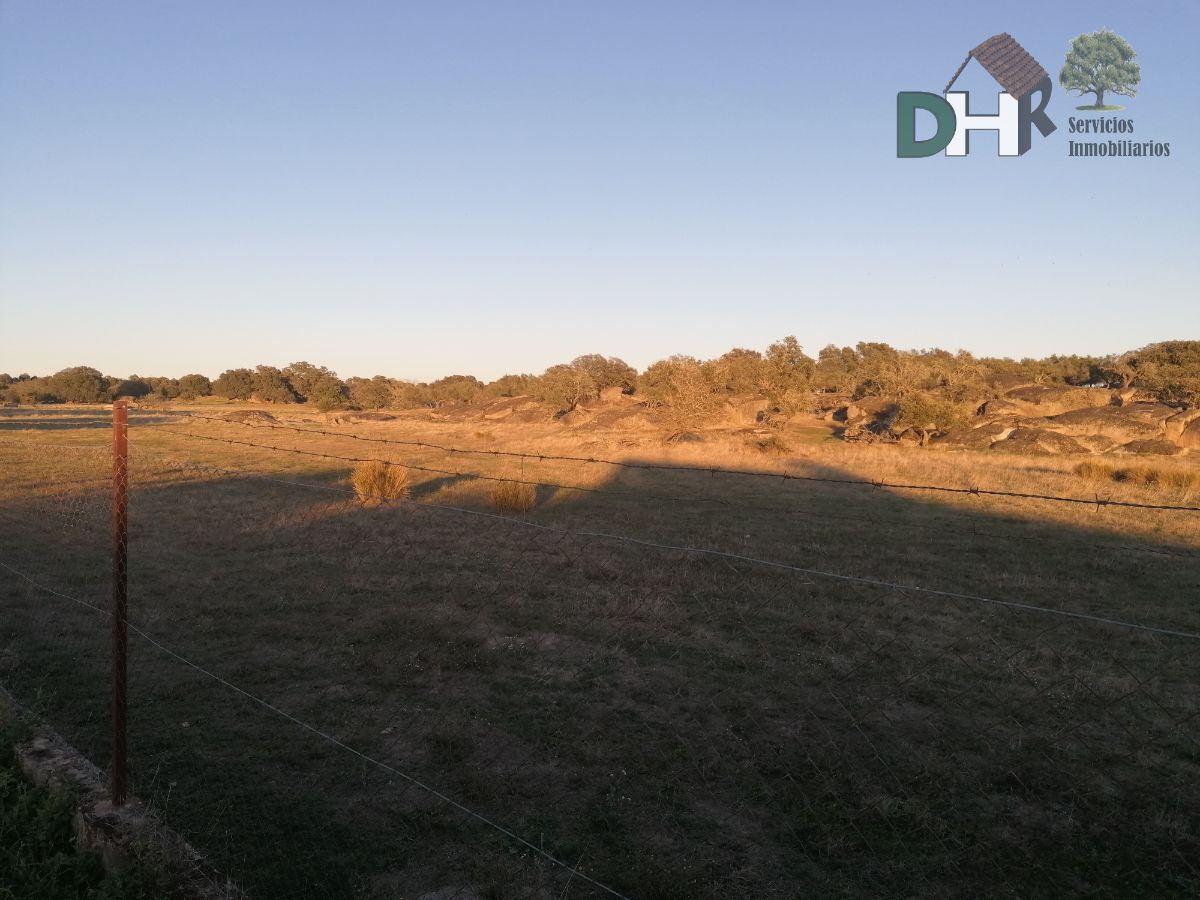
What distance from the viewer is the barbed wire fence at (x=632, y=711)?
4.16m

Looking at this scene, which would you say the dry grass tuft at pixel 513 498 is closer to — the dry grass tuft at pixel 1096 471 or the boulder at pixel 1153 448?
the dry grass tuft at pixel 1096 471

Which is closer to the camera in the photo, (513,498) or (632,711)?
(632,711)

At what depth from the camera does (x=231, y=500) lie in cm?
1588

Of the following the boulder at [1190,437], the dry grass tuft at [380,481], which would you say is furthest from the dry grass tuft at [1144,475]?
the dry grass tuft at [380,481]

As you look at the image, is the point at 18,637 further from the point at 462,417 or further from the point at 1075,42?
the point at 462,417

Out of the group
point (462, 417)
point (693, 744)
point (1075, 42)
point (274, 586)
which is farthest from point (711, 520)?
point (462, 417)

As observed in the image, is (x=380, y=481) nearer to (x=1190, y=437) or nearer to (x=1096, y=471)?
(x=1096, y=471)

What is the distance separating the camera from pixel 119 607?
4.27 m

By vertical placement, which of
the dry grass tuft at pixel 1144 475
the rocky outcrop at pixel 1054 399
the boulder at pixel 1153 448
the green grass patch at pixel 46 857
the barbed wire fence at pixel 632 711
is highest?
the rocky outcrop at pixel 1054 399

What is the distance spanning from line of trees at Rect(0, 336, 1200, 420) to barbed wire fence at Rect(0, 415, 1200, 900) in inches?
1081

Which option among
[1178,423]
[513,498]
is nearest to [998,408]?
[1178,423]

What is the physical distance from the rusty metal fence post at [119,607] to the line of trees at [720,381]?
33022 mm

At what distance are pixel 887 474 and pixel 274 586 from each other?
16702 millimetres

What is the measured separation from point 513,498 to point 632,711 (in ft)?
32.4
